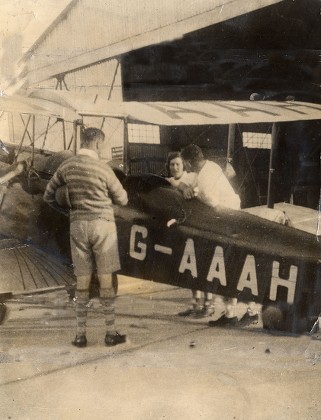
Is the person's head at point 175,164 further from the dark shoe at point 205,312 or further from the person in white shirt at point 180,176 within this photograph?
the dark shoe at point 205,312

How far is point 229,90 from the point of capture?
8.18ft

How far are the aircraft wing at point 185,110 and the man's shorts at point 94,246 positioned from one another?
570mm

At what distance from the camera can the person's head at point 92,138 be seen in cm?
235

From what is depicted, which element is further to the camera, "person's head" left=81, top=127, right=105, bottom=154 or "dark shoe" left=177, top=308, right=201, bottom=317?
"dark shoe" left=177, top=308, right=201, bottom=317

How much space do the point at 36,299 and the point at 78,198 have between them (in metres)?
0.63

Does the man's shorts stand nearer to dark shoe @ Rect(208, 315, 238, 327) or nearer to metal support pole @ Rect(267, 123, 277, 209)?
dark shoe @ Rect(208, 315, 238, 327)

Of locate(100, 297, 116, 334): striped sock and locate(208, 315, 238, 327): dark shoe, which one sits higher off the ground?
locate(100, 297, 116, 334): striped sock

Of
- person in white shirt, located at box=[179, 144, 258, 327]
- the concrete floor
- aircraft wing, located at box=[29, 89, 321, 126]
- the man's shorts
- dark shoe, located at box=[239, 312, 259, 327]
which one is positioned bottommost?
the concrete floor

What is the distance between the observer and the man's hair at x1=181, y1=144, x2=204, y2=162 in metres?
2.45

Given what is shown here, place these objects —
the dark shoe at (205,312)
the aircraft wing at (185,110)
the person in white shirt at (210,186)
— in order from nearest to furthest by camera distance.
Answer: the aircraft wing at (185,110) → the person in white shirt at (210,186) → the dark shoe at (205,312)

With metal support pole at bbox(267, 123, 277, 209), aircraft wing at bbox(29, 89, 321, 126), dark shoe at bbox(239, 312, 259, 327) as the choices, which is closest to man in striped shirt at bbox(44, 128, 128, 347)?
aircraft wing at bbox(29, 89, 321, 126)

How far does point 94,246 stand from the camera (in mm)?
2469

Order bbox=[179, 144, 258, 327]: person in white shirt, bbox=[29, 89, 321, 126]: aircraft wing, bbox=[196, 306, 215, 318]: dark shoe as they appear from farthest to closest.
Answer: bbox=[196, 306, 215, 318]: dark shoe → bbox=[179, 144, 258, 327]: person in white shirt → bbox=[29, 89, 321, 126]: aircraft wing

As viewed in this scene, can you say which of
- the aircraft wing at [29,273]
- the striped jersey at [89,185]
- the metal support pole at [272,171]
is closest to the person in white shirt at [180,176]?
the striped jersey at [89,185]
